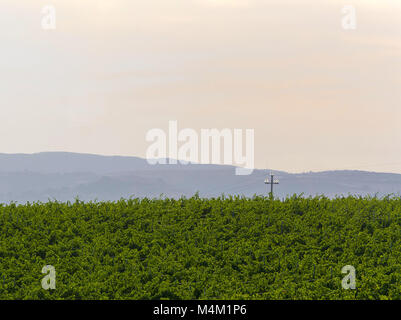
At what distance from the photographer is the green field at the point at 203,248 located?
9719 millimetres

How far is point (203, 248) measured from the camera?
11.3 m

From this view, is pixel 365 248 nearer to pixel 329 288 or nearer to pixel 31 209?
pixel 329 288

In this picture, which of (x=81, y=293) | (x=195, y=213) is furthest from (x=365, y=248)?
(x=81, y=293)

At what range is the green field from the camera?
9.72m

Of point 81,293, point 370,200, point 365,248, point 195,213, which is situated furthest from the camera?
point 370,200

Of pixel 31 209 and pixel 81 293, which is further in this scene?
pixel 31 209

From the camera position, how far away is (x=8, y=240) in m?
12.0
